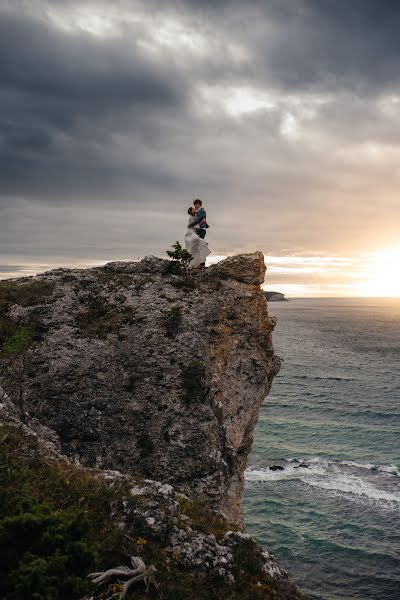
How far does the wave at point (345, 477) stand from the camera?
A: 4116 cm

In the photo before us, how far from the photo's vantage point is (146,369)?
840 inches

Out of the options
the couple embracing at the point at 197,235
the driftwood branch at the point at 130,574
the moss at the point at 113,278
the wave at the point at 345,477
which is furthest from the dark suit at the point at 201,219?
the wave at the point at 345,477

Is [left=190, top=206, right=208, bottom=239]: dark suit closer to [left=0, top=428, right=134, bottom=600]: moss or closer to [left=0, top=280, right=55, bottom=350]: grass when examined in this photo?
[left=0, top=280, right=55, bottom=350]: grass

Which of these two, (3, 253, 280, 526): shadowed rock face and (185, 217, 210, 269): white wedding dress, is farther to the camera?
(185, 217, 210, 269): white wedding dress

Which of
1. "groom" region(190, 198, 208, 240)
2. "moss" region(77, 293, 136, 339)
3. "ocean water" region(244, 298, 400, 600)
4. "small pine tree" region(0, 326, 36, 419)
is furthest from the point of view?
"ocean water" region(244, 298, 400, 600)

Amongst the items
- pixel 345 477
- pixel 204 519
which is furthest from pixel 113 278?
pixel 345 477

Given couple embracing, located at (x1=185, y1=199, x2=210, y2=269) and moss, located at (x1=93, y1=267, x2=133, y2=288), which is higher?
couple embracing, located at (x1=185, y1=199, x2=210, y2=269)

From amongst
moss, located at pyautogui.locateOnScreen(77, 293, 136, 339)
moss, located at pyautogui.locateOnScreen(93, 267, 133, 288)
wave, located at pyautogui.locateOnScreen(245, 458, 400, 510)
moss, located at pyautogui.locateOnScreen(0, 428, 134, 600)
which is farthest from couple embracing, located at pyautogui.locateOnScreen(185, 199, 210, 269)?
wave, located at pyautogui.locateOnScreen(245, 458, 400, 510)

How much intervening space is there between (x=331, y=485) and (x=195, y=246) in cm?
2923

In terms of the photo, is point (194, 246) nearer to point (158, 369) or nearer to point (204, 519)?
point (158, 369)

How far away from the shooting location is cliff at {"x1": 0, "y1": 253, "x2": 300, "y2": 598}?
19.3 m

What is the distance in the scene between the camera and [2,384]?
19.3 metres

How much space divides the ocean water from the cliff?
13877 mm

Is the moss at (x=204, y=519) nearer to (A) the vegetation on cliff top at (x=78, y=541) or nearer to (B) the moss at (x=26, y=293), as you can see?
(A) the vegetation on cliff top at (x=78, y=541)
